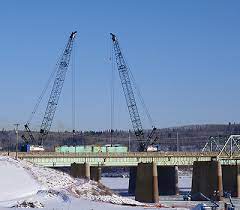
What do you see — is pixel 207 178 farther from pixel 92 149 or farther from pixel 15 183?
pixel 15 183

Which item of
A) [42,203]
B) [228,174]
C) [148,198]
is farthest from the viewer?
[228,174]

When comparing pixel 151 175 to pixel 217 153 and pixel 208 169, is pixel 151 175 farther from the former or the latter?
pixel 217 153

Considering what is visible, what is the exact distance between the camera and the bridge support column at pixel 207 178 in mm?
121312

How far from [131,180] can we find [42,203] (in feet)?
320

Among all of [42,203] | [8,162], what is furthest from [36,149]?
[42,203]

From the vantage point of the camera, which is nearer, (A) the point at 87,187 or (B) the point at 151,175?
(A) the point at 87,187

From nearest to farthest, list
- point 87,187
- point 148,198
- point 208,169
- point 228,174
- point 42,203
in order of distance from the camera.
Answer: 1. point 42,203
2. point 87,187
3. point 148,198
4. point 208,169
5. point 228,174

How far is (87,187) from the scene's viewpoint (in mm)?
62312

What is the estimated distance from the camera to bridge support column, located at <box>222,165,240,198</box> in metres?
132

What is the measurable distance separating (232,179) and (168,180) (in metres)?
18.6

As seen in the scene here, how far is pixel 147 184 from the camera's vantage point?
382ft

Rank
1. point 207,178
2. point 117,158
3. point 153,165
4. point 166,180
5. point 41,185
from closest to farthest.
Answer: point 41,185 → point 153,165 → point 207,178 → point 117,158 → point 166,180

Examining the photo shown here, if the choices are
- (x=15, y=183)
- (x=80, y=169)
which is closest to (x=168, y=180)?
(x=80, y=169)

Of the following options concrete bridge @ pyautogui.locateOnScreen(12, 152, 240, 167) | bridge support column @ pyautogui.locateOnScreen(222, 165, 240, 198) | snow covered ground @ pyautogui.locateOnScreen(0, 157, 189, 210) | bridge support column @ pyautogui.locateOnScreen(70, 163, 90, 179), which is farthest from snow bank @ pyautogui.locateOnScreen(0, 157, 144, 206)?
bridge support column @ pyautogui.locateOnScreen(222, 165, 240, 198)
